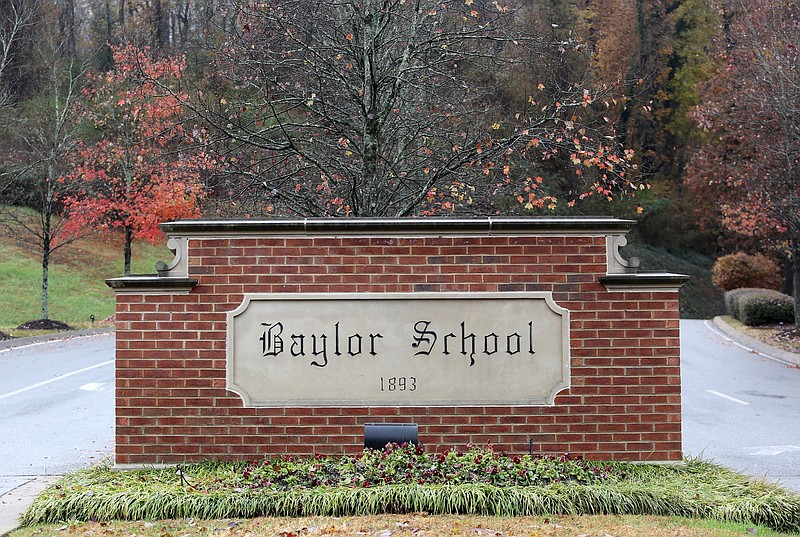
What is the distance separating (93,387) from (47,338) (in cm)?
975

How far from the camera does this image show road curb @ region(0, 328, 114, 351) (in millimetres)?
21953

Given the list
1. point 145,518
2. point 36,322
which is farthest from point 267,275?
point 36,322

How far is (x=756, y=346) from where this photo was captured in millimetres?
23578

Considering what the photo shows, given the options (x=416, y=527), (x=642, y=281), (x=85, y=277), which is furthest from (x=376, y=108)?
(x=85, y=277)

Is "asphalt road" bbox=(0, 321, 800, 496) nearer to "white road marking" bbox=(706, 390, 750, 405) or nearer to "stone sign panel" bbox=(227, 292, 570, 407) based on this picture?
"white road marking" bbox=(706, 390, 750, 405)

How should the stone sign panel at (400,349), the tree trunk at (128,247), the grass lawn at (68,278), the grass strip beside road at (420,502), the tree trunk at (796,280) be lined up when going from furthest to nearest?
the grass lawn at (68,278) → the tree trunk at (128,247) → the tree trunk at (796,280) → the stone sign panel at (400,349) → the grass strip beside road at (420,502)

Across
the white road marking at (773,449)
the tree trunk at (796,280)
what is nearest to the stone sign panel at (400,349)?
the white road marking at (773,449)

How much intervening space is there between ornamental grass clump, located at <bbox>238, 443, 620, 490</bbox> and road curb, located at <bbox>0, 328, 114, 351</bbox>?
16.8m

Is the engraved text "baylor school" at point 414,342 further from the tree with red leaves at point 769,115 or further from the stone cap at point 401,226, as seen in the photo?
the tree with red leaves at point 769,115

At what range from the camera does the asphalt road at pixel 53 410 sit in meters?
9.20

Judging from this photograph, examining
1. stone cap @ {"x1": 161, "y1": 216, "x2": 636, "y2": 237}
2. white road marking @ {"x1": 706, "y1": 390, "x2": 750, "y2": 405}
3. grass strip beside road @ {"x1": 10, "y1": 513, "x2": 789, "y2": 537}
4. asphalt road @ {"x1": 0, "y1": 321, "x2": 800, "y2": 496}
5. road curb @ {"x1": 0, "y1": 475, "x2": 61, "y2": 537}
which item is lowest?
white road marking @ {"x1": 706, "y1": 390, "x2": 750, "y2": 405}

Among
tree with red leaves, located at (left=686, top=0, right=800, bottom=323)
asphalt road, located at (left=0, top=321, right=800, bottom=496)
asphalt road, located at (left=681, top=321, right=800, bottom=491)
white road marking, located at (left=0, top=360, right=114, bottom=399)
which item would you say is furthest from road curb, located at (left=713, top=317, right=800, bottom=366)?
white road marking, located at (left=0, top=360, right=114, bottom=399)

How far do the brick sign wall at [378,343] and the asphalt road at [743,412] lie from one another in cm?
130

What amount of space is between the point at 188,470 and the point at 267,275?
169 cm
